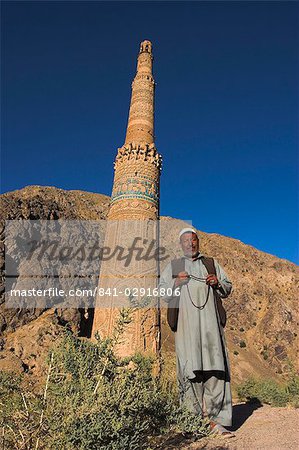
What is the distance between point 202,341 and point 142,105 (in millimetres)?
9130

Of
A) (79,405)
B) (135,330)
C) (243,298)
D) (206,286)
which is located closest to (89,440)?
(79,405)

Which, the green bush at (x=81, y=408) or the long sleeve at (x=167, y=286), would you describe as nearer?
the green bush at (x=81, y=408)

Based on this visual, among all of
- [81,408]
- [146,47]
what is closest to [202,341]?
[81,408]

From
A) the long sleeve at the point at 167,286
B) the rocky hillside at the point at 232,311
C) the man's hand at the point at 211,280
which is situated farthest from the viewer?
the rocky hillside at the point at 232,311

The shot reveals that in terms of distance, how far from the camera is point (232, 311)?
3722 centimetres

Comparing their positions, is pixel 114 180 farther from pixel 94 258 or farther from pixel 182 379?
pixel 94 258

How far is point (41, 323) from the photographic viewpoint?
1633 centimetres

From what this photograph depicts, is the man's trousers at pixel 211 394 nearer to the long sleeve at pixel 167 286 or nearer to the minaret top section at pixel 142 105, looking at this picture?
the long sleeve at pixel 167 286

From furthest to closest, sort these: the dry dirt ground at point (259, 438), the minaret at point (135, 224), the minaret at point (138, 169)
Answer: the minaret at point (138, 169) → the minaret at point (135, 224) → the dry dirt ground at point (259, 438)

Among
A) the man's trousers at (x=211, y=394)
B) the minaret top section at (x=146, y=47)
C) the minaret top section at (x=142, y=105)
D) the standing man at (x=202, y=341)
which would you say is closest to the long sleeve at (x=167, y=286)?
the standing man at (x=202, y=341)

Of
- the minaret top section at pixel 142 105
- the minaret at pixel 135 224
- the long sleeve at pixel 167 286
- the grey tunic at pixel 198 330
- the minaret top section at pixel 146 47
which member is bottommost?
the grey tunic at pixel 198 330

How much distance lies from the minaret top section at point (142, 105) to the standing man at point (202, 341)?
7.19 metres

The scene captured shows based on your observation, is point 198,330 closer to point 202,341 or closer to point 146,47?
point 202,341

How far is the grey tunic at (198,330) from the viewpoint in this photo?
3564mm
